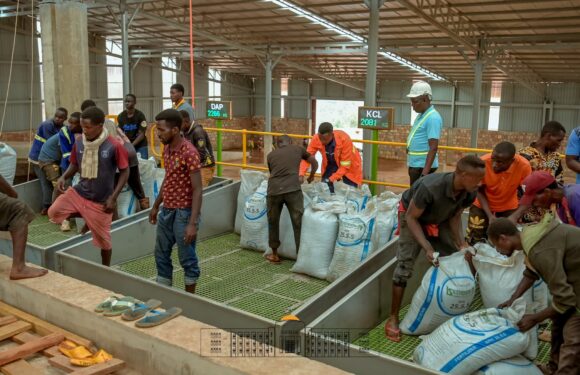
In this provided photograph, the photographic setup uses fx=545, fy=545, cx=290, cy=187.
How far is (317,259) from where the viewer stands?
5477 millimetres

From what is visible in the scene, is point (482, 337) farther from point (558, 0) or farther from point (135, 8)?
point (135, 8)

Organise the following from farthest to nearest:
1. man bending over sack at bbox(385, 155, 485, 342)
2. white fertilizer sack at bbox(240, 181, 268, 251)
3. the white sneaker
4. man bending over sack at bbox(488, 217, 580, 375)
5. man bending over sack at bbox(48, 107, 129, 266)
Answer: the white sneaker, white fertilizer sack at bbox(240, 181, 268, 251), man bending over sack at bbox(48, 107, 129, 266), man bending over sack at bbox(385, 155, 485, 342), man bending over sack at bbox(488, 217, 580, 375)

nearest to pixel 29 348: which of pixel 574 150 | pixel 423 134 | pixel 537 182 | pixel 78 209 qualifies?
pixel 78 209

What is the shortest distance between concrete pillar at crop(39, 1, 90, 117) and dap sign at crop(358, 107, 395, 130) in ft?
15.1

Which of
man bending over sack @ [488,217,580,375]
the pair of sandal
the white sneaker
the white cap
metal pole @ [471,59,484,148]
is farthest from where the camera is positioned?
metal pole @ [471,59,484,148]

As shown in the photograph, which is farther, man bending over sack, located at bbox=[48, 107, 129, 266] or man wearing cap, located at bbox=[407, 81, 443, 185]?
man wearing cap, located at bbox=[407, 81, 443, 185]

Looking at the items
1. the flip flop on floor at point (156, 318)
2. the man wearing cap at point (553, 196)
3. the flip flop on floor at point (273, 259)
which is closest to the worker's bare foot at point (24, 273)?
the flip flop on floor at point (156, 318)

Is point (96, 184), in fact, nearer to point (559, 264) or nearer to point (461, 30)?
point (559, 264)

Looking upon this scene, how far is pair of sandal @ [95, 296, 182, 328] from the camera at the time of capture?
3311 mm

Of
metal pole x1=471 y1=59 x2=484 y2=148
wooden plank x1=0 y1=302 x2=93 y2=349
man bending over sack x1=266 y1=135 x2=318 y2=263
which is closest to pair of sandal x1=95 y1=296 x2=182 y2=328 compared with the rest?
wooden plank x1=0 y1=302 x2=93 y2=349

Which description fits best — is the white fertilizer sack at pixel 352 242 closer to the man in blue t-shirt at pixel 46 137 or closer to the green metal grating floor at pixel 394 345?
the green metal grating floor at pixel 394 345

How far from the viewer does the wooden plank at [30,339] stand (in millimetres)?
3410

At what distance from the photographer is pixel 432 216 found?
407 centimetres

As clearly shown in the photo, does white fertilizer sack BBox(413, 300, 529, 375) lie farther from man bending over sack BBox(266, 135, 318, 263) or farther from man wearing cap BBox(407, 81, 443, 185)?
man bending over sack BBox(266, 135, 318, 263)
